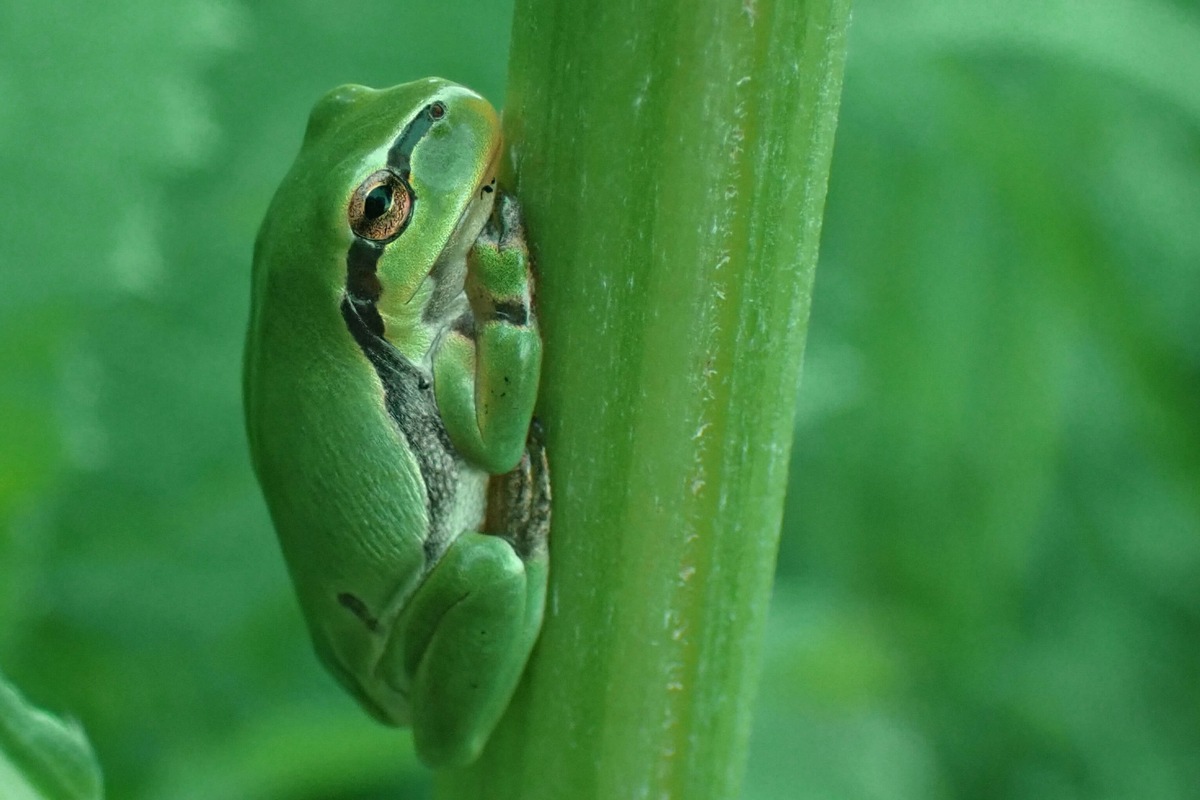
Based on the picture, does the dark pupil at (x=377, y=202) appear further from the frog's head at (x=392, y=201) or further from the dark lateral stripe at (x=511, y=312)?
the dark lateral stripe at (x=511, y=312)

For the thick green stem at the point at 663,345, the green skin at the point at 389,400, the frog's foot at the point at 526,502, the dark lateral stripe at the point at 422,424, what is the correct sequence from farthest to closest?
1. the dark lateral stripe at the point at 422,424
2. the green skin at the point at 389,400
3. the frog's foot at the point at 526,502
4. the thick green stem at the point at 663,345

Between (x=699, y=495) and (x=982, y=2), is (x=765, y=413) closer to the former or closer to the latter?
(x=699, y=495)

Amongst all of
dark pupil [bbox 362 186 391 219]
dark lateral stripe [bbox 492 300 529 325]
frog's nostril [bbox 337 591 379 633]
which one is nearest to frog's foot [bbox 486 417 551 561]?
dark lateral stripe [bbox 492 300 529 325]

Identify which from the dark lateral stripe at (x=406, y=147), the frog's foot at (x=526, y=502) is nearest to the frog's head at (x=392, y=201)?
the dark lateral stripe at (x=406, y=147)

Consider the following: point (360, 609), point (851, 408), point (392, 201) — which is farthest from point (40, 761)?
point (851, 408)

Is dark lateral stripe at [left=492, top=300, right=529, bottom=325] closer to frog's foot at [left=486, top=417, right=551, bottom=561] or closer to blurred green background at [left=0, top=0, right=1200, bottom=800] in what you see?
frog's foot at [left=486, top=417, right=551, bottom=561]

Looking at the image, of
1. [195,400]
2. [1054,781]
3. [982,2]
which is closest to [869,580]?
[1054,781]

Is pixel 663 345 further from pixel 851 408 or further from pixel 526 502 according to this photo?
pixel 851 408
